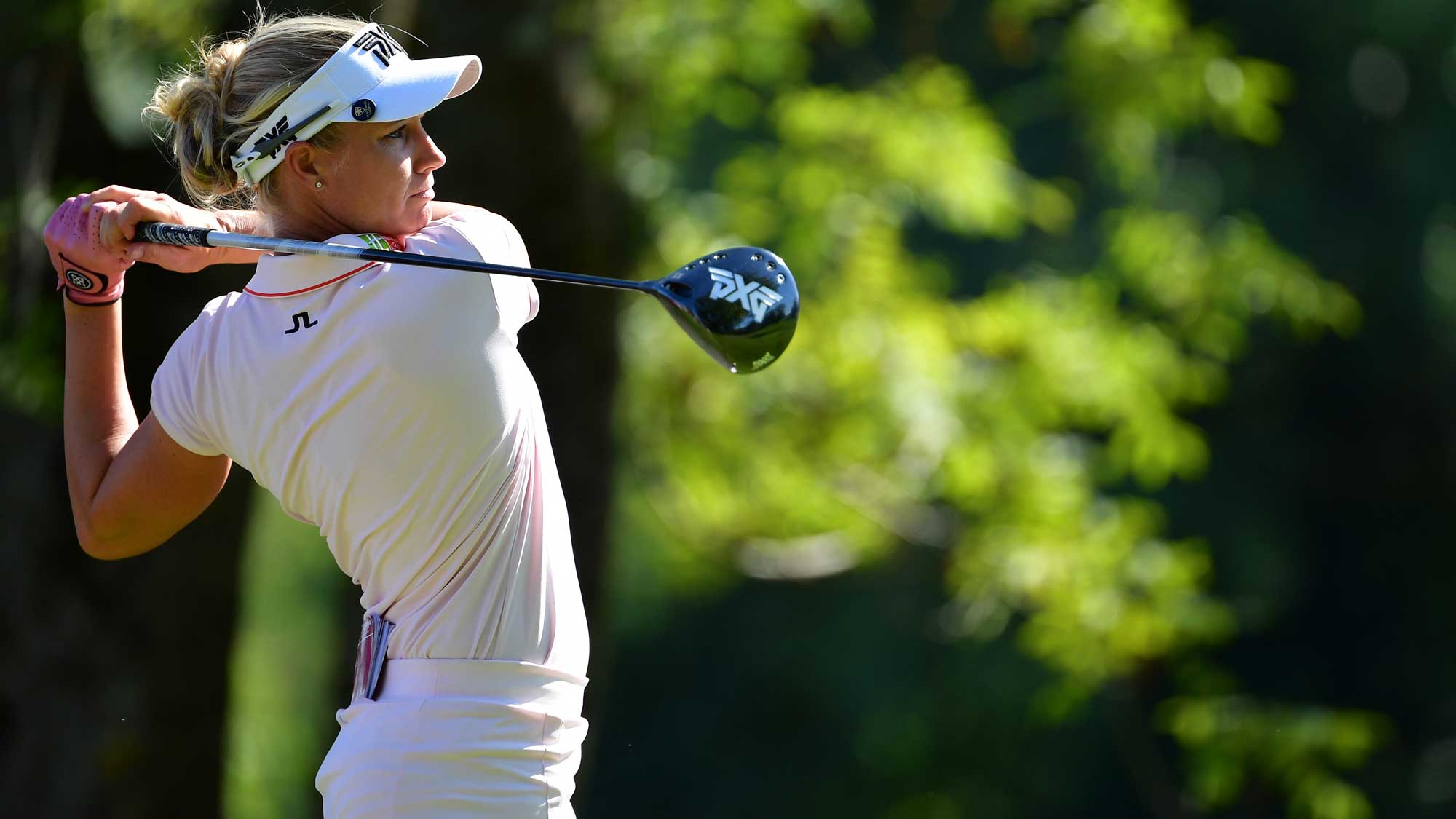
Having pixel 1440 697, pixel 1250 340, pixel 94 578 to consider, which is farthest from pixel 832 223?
pixel 1440 697

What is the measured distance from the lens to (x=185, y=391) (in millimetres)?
2418

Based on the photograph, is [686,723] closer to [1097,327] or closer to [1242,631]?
[1242,631]

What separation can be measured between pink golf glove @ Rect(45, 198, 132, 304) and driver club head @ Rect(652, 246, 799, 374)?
2.61ft

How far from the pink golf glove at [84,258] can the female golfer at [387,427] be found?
0.01 meters

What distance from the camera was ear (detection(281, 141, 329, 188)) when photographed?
2352 millimetres

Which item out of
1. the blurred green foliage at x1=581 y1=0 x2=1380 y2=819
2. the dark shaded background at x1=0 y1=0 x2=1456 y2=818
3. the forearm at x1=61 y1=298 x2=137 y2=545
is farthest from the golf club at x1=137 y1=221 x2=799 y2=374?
the blurred green foliage at x1=581 y1=0 x2=1380 y2=819

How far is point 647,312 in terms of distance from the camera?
24.7ft

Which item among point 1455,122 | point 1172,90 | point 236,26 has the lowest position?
point 236,26

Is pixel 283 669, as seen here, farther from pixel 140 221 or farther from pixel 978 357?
pixel 140 221

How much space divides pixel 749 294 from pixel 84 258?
960mm

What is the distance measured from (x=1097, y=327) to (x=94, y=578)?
4523 mm

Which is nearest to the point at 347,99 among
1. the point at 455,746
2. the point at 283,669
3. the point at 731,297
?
the point at 731,297

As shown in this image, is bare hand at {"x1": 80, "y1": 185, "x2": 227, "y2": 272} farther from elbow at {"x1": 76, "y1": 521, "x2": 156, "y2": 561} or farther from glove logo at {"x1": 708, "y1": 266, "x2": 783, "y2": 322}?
glove logo at {"x1": 708, "y1": 266, "x2": 783, "y2": 322}

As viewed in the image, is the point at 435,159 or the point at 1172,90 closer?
the point at 435,159
